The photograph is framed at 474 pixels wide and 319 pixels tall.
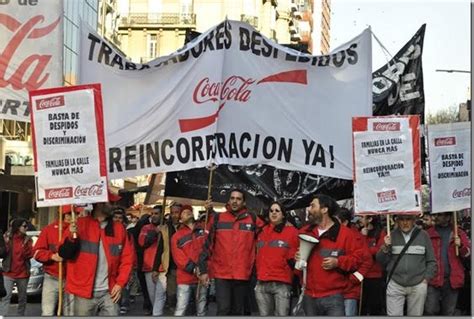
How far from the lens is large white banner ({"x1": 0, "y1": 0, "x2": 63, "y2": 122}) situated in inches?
371

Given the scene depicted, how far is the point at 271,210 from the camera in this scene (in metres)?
9.86

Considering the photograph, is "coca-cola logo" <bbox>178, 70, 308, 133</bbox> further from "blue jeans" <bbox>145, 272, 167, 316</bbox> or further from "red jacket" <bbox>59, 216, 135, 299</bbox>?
"blue jeans" <bbox>145, 272, 167, 316</bbox>

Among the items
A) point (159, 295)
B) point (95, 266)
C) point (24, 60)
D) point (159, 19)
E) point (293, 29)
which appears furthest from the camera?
point (293, 29)

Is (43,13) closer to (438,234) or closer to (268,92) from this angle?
(268,92)

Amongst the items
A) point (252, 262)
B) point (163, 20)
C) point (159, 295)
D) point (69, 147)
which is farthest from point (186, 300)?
point (163, 20)

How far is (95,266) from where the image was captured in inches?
324

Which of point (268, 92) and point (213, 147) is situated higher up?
point (268, 92)

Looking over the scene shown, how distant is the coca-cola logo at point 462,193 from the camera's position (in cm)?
1027

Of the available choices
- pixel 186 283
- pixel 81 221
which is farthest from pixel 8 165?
pixel 81 221

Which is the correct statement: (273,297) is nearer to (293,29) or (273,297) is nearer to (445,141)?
(445,141)

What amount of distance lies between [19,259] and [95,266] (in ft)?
16.0

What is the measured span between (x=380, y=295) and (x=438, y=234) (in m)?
1.31

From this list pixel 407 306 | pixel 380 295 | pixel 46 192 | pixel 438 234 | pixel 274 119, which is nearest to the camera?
pixel 46 192

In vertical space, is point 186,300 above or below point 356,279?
below
